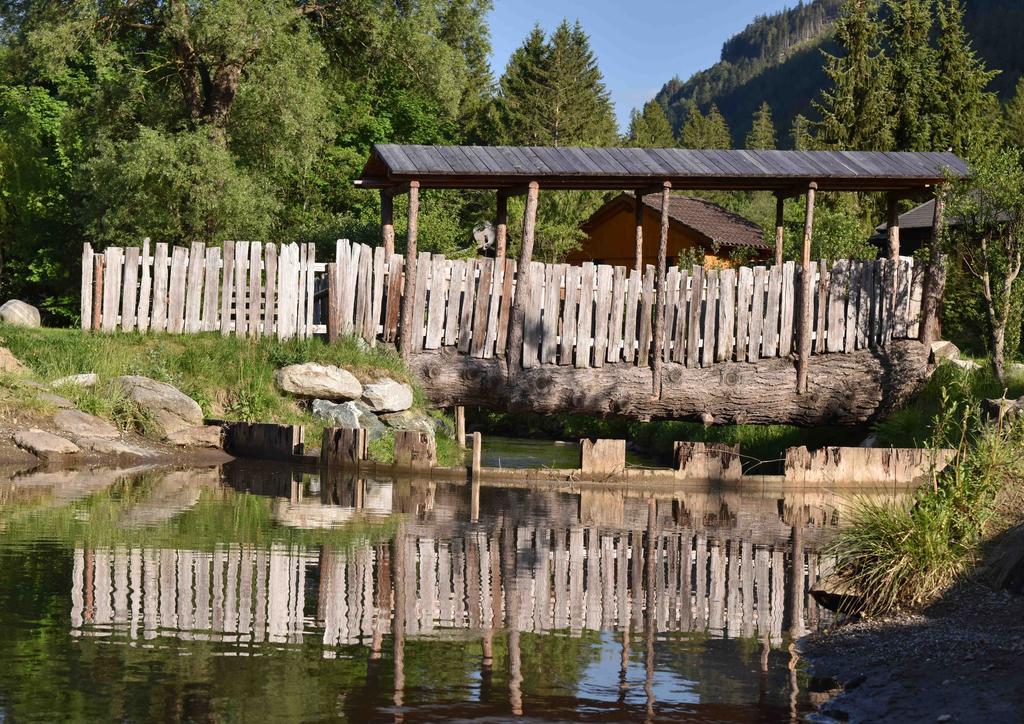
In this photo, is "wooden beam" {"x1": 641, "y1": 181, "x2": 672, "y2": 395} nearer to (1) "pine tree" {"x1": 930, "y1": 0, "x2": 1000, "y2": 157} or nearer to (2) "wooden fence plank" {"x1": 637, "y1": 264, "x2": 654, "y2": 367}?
(2) "wooden fence plank" {"x1": 637, "y1": 264, "x2": 654, "y2": 367}

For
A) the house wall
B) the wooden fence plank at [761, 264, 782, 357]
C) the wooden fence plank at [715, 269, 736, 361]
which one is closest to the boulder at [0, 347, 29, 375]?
the wooden fence plank at [715, 269, 736, 361]

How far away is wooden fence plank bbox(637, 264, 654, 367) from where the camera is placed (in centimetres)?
2183

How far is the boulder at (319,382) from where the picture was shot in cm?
2097

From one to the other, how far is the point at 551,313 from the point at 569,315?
11.9 inches

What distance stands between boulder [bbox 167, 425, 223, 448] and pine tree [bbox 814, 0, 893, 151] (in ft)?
105

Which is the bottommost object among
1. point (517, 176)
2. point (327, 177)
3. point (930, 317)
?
point (930, 317)

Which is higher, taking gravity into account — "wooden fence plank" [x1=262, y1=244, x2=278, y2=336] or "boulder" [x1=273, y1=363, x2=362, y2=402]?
"wooden fence plank" [x1=262, y1=244, x2=278, y2=336]

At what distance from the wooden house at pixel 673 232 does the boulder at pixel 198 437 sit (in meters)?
24.1

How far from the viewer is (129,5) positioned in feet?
98.3

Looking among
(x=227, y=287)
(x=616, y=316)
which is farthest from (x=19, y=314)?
(x=616, y=316)

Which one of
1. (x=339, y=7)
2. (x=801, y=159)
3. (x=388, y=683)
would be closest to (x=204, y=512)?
(x=388, y=683)

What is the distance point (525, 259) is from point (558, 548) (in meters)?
9.34

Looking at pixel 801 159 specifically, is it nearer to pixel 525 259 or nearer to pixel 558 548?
pixel 525 259

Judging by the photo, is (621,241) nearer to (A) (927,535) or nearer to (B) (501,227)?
(B) (501,227)
